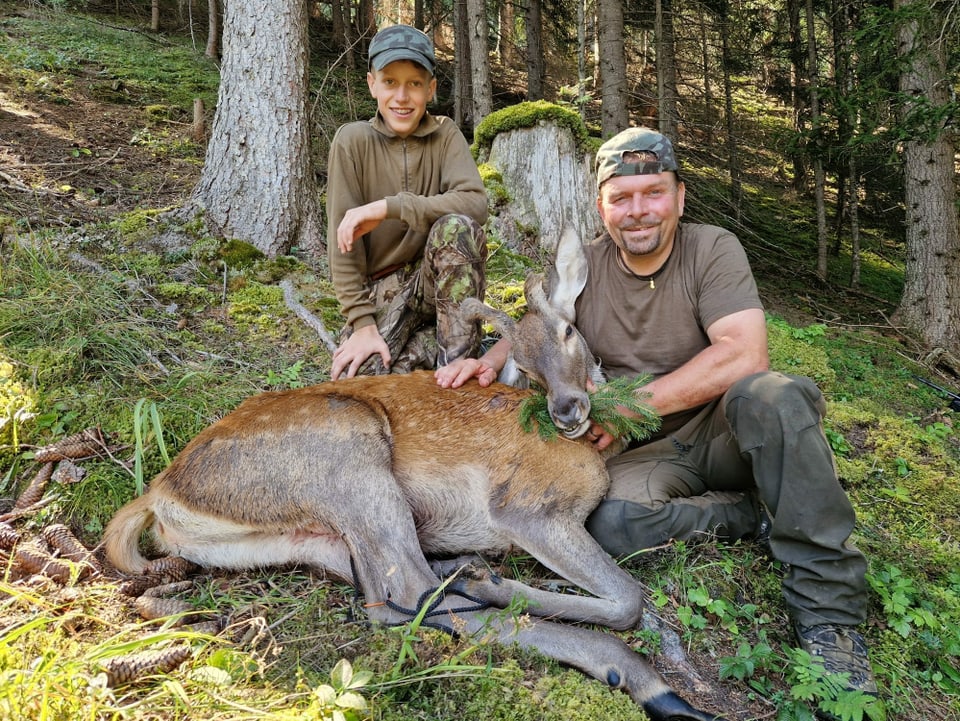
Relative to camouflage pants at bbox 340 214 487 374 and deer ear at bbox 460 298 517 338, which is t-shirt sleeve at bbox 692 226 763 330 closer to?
deer ear at bbox 460 298 517 338

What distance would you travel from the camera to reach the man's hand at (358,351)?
4832 millimetres

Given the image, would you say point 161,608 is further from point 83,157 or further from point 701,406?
point 83,157

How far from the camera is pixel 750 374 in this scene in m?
3.60

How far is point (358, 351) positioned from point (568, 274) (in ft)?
5.64

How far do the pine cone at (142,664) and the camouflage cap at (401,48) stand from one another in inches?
148

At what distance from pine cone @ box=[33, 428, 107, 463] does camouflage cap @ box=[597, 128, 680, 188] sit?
12.1 feet

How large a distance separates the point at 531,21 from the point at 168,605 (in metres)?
17.7

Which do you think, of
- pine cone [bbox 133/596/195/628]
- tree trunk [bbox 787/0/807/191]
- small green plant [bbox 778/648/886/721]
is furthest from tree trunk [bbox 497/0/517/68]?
small green plant [bbox 778/648/886/721]

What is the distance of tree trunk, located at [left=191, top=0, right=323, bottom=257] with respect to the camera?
6805 millimetres

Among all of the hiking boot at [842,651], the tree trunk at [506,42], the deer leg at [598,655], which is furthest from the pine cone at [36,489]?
the tree trunk at [506,42]

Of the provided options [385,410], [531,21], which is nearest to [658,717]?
[385,410]

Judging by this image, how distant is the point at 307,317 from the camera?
5902mm

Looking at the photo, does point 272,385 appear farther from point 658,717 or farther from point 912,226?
point 912,226

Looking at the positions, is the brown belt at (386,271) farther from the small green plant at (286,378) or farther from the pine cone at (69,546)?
the pine cone at (69,546)
